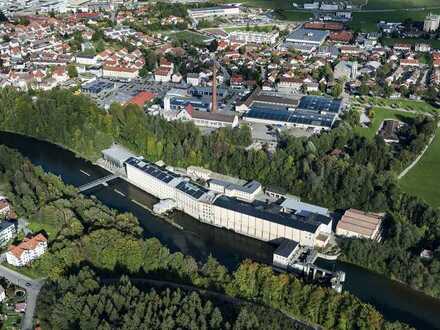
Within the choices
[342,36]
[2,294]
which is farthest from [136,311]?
[342,36]

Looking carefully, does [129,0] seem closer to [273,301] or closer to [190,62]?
[190,62]

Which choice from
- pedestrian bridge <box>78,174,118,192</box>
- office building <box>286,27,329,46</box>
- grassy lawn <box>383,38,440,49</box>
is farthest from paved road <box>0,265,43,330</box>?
grassy lawn <box>383,38,440,49</box>

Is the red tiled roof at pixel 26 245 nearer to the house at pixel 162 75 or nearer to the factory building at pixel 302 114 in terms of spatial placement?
the factory building at pixel 302 114

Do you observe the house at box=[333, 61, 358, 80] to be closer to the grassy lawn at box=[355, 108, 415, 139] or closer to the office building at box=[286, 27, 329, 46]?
the grassy lawn at box=[355, 108, 415, 139]

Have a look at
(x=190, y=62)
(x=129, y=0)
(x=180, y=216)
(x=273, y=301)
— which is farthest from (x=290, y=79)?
(x=129, y=0)

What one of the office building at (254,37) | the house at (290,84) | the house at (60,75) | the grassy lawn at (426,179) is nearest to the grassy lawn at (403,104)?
the house at (290,84)

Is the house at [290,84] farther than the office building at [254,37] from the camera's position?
No
